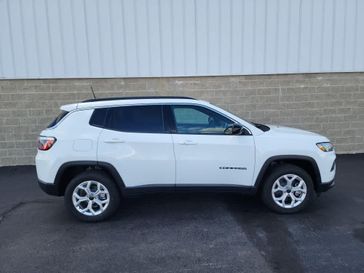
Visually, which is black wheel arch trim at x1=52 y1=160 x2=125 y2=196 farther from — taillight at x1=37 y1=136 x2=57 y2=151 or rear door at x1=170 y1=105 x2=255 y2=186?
rear door at x1=170 y1=105 x2=255 y2=186

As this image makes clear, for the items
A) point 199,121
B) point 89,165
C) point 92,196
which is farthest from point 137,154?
point 199,121

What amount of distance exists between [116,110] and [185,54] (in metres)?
3.70

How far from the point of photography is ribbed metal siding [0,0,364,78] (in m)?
7.99

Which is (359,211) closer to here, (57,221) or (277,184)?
(277,184)

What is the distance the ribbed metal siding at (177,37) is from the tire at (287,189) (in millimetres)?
3878

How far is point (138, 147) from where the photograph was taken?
4.97 meters

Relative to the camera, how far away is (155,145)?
4.99 metres

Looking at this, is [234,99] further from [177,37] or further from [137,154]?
[137,154]

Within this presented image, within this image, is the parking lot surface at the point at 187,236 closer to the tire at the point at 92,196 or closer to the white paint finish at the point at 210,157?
the tire at the point at 92,196

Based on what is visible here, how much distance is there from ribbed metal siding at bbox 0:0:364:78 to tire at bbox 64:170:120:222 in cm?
381

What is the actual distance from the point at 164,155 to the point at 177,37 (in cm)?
410

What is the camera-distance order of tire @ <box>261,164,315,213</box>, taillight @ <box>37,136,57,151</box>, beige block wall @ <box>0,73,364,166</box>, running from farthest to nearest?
beige block wall @ <box>0,73,364,166</box> < tire @ <box>261,164,315,213</box> < taillight @ <box>37,136,57,151</box>

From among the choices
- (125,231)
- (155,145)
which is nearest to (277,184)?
(155,145)

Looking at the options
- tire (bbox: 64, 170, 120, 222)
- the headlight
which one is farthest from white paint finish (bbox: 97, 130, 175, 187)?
the headlight
